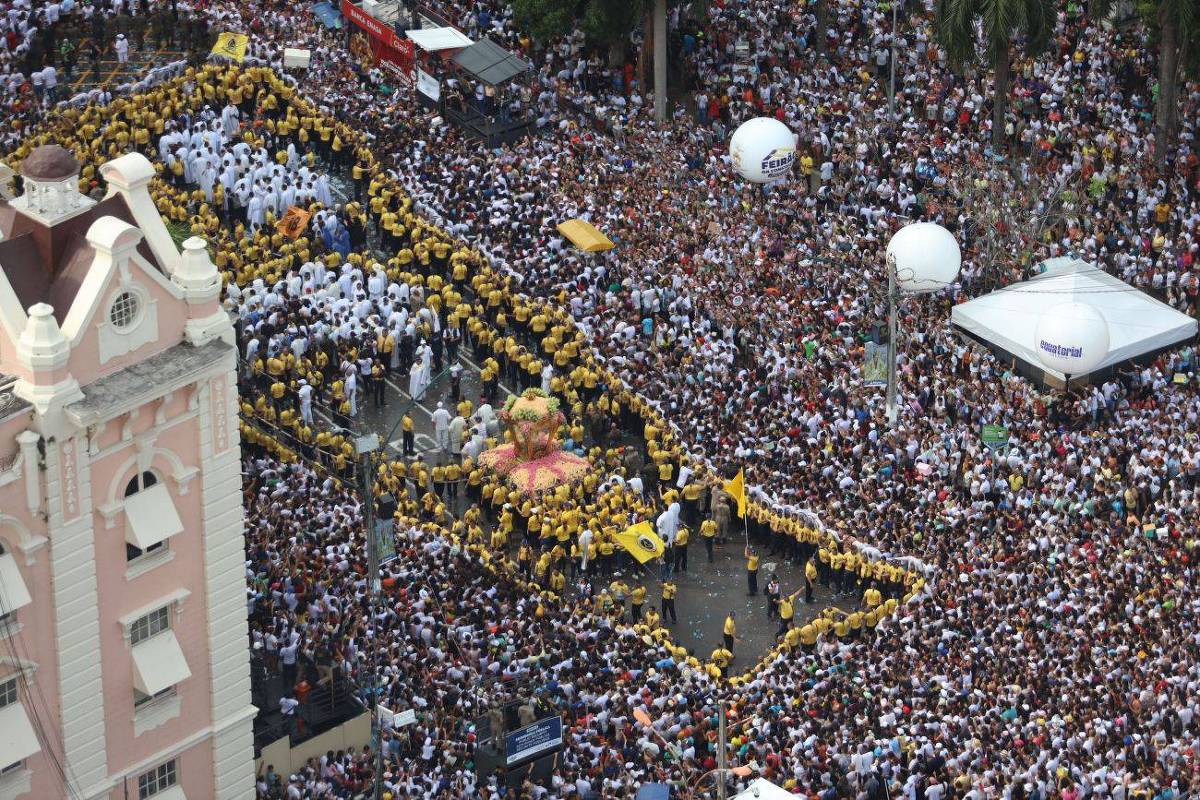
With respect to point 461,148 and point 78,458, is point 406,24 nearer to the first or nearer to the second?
point 461,148

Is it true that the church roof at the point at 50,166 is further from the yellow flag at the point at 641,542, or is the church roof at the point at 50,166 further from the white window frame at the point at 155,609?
the yellow flag at the point at 641,542

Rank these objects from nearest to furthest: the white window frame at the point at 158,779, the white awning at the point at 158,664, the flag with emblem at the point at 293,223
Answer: the white awning at the point at 158,664 → the white window frame at the point at 158,779 → the flag with emblem at the point at 293,223

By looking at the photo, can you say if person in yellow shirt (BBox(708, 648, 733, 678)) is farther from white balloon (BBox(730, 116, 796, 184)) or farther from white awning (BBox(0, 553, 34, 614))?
white balloon (BBox(730, 116, 796, 184))

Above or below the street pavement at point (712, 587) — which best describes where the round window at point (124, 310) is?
above

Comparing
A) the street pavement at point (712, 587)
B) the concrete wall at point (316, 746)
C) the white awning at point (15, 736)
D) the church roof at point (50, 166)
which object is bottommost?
the street pavement at point (712, 587)

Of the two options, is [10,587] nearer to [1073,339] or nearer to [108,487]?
[108,487]

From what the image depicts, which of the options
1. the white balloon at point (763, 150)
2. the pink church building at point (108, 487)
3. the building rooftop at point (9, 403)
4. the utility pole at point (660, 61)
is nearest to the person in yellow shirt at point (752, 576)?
the white balloon at point (763, 150)

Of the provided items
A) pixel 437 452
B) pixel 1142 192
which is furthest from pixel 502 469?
pixel 1142 192
